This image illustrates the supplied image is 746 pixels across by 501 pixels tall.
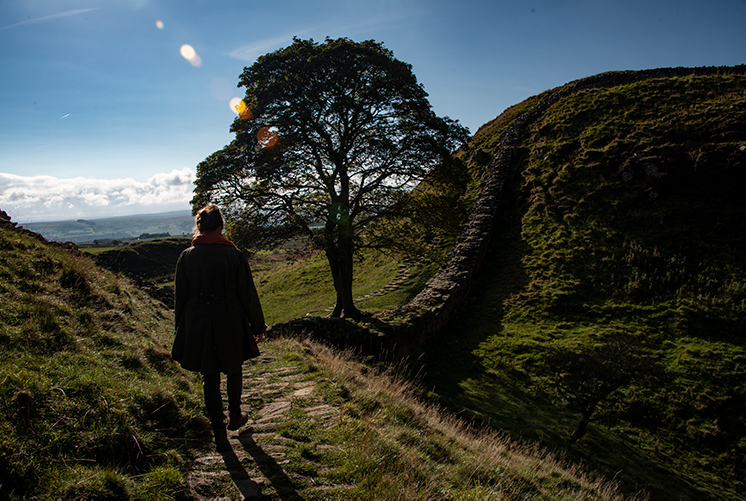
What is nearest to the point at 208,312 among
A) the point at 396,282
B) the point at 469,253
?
the point at 469,253

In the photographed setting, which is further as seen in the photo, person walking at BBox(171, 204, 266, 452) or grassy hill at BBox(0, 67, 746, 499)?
person walking at BBox(171, 204, 266, 452)

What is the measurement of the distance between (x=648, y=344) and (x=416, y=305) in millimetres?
8754

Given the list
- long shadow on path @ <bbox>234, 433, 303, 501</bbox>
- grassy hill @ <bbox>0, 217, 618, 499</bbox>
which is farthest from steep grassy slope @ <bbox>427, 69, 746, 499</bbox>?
long shadow on path @ <bbox>234, 433, 303, 501</bbox>

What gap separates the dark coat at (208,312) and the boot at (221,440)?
640 mm

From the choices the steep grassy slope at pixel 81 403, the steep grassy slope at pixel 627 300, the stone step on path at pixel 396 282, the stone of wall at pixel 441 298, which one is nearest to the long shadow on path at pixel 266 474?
the steep grassy slope at pixel 81 403

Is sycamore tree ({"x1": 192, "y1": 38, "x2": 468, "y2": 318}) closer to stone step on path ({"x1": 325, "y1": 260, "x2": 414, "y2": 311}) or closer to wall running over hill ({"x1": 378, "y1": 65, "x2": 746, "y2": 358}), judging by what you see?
wall running over hill ({"x1": 378, "y1": 65, "x2": 746, "y2": 358})

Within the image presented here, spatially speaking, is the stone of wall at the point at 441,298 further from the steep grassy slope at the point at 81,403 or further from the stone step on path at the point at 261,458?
the steep grassy slope at the point at 81,403

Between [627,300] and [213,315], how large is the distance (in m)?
16.8

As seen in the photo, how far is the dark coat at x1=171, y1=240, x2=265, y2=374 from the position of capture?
3.93m

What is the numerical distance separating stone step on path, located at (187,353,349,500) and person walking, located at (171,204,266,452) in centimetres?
27

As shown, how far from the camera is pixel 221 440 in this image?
386 cm

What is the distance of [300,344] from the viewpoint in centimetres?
970

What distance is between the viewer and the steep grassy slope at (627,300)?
898 centimetres

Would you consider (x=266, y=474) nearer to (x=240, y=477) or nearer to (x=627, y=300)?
(x=240, y=477)
